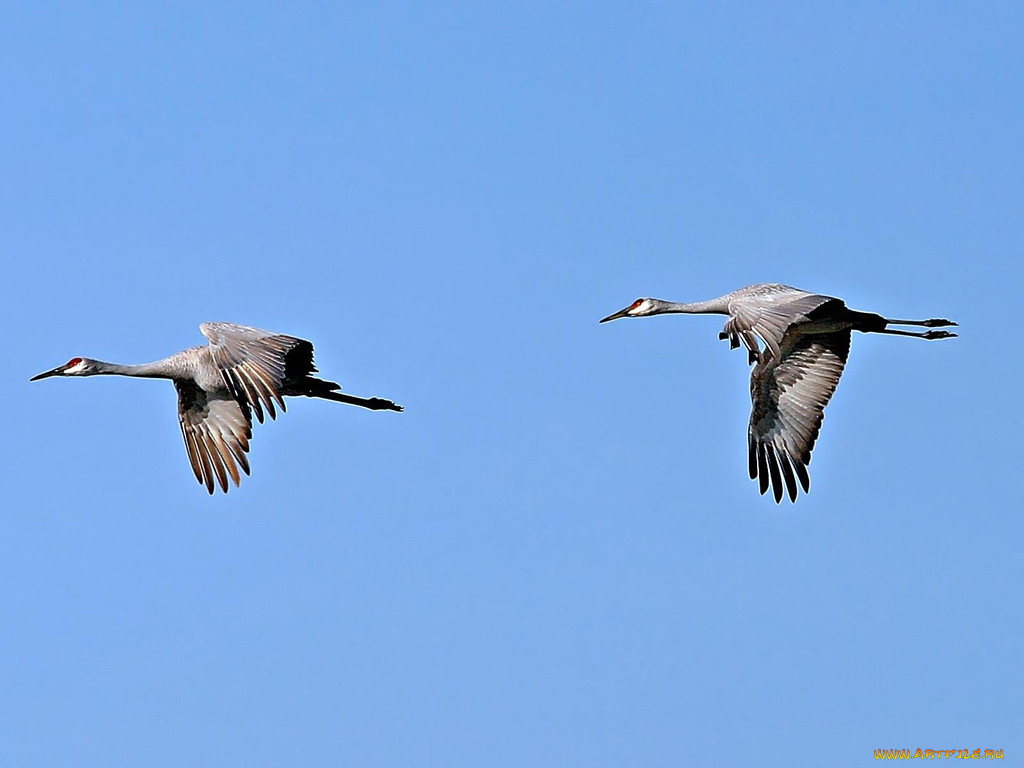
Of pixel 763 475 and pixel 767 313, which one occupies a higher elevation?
pixel 767 313

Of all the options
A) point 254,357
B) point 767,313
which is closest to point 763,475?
point 767,313

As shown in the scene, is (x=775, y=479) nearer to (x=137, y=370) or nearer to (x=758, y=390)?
(x=758, y=390)

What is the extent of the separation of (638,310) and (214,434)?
5.74 m

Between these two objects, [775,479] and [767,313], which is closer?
[767,313]

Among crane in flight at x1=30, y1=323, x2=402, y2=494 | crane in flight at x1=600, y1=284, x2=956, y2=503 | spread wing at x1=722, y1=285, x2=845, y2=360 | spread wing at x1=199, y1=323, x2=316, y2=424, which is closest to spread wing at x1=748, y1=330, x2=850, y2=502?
crane in flight at x1=600, y1=284, x2=956, y2=503

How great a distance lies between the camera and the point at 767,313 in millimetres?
22625

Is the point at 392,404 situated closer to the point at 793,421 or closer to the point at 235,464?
the point at 235,464

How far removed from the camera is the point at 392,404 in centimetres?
2572

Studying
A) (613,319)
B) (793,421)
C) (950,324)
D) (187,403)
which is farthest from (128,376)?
(950,324)

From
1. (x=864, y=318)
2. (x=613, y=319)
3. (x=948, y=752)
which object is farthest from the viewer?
(x=613, y=319)

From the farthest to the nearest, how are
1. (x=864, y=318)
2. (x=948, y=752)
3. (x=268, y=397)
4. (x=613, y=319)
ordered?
(x=613, y=319)
(x=864, y=318)
(x=268, y=397)
(x=948, y=752)

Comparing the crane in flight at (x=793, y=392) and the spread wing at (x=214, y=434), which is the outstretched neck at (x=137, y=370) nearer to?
the spread wing at (x=214, y=434)

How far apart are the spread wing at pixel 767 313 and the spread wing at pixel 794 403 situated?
1529 millimetres

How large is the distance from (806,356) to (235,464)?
288 inches
